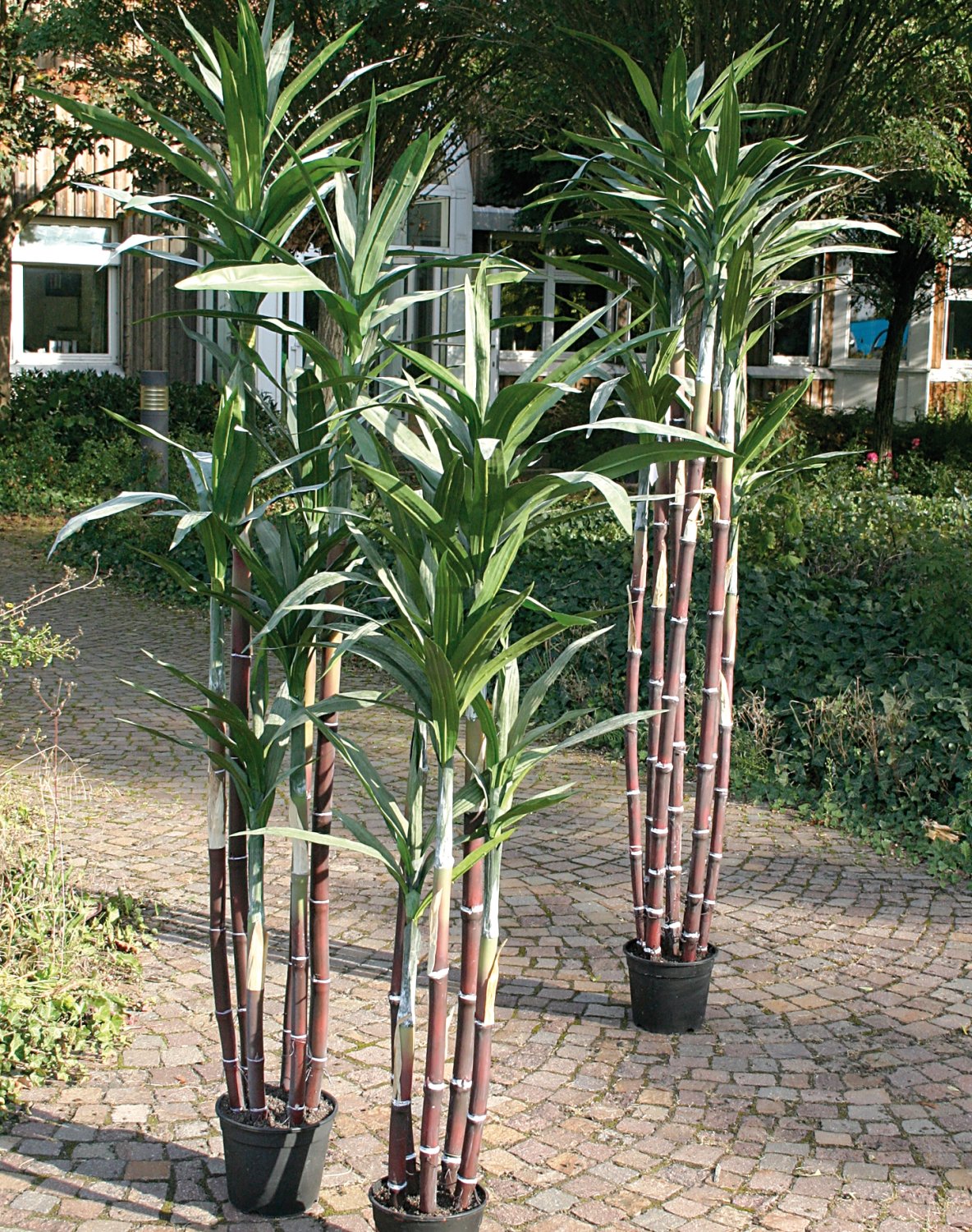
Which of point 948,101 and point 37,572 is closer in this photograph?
point 37,572

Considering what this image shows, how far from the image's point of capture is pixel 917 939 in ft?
16.5

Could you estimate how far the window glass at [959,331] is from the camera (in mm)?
25484

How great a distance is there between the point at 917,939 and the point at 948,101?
1094cm

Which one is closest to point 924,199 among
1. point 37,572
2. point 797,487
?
point 797,487

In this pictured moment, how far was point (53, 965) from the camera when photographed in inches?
160

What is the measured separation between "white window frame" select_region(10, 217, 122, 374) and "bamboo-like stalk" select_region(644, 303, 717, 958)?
57.9ft

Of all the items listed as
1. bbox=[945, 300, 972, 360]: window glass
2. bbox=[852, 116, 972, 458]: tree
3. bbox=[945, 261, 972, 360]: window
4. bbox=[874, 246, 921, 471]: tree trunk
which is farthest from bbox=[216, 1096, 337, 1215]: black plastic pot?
bbox=[945, 300, 972, 360]: window glass

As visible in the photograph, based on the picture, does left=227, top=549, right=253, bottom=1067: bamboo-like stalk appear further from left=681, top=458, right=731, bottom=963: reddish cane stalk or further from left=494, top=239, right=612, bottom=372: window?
left=494, top=239, right=612, bottom=372: window

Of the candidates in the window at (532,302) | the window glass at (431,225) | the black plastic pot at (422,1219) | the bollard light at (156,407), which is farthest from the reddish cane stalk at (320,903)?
the window glass at (431,225)

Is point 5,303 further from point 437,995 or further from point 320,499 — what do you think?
point 437,995

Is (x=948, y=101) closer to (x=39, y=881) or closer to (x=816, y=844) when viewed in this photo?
(x=816, y=844)

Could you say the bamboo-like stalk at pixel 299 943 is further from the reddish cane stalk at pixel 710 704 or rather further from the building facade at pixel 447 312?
the building facade at pixel 447 312

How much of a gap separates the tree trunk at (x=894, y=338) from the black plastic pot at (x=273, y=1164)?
1597 centimetres

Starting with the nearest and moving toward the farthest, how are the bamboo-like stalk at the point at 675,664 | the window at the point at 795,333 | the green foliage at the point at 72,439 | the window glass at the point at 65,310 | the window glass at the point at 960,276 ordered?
the bamboo-like stalk at the point at 675,664
the green foliage at the point at 72,439
the window glass at the point at 960,276
the window glass at the point at 65,310
the window at the point at 795,333
